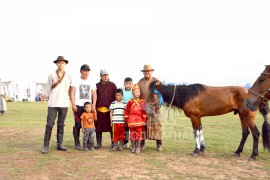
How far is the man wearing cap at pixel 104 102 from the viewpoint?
21.7 ft

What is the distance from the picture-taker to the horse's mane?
6355mm

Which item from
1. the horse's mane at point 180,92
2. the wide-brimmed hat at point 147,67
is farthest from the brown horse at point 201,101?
the wide-brimmed hat at point 147,67

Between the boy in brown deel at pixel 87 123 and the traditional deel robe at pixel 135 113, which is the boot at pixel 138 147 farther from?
the boy in brown deel at pixel 87 123

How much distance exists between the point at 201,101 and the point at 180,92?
0.53 meters

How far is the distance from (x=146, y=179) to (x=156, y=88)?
260 centimetres

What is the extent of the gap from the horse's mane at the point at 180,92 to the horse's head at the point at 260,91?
59.8 inches

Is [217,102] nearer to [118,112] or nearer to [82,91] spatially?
[118,112]

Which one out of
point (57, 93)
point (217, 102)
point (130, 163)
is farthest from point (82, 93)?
point (217, 102)

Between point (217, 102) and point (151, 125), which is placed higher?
point (217, 102)

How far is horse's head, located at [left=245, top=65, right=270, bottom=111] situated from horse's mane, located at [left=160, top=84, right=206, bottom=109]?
1.52 meters

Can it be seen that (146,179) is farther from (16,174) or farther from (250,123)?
(250,123)

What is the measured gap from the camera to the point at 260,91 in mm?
4906

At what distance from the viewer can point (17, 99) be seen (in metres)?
39.3

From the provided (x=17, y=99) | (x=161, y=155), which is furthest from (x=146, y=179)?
(x=17, y=99)
